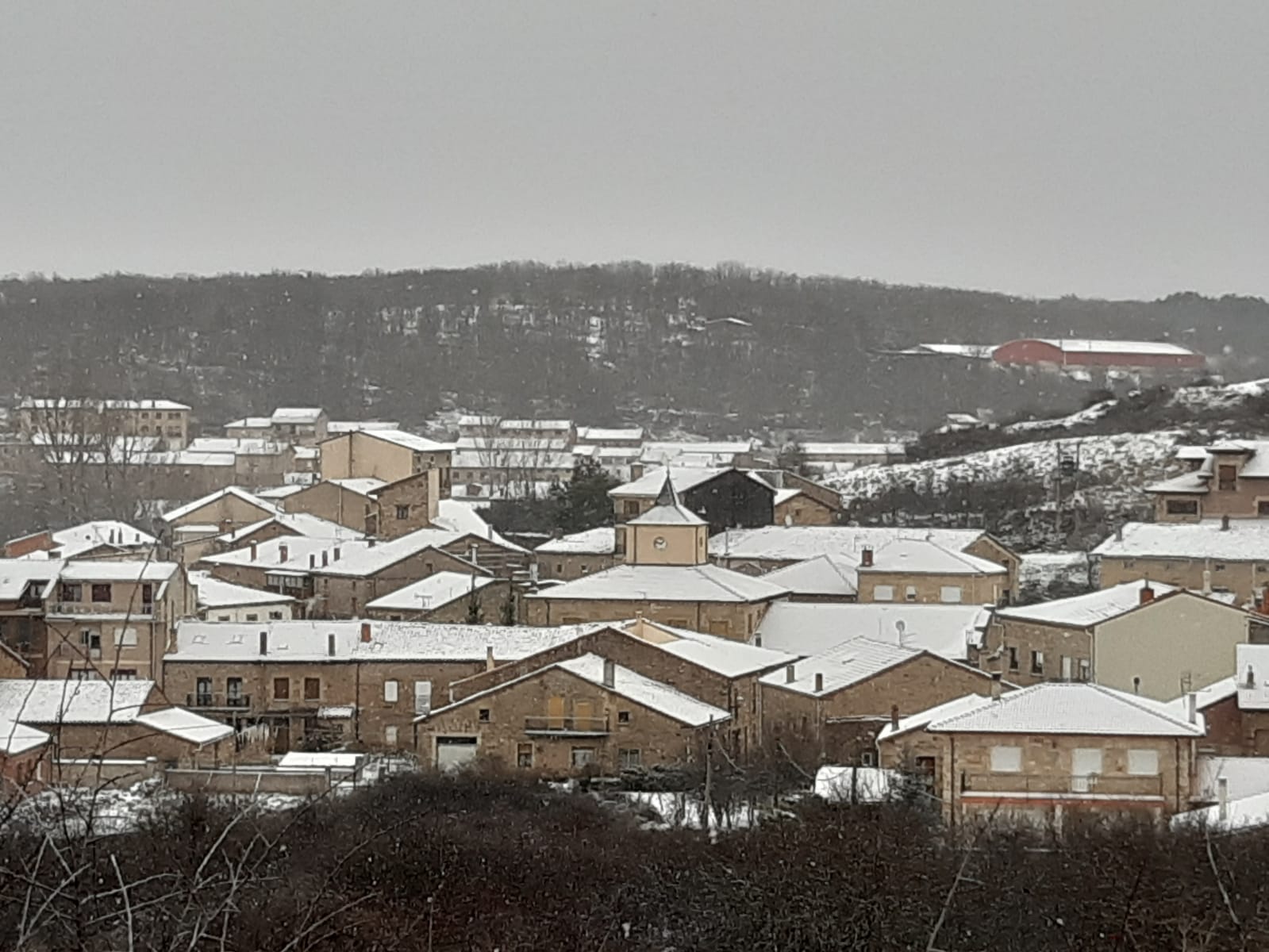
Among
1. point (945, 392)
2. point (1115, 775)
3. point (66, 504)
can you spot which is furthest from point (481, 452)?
point (1115, 775)

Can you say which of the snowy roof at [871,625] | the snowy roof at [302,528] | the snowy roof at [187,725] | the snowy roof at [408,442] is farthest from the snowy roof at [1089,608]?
the snowy roof at [408,442]

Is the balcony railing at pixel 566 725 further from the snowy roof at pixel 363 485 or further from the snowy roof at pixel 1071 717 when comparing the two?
the snowy roof at pixel 363 485

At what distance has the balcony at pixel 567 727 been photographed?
23.9 m

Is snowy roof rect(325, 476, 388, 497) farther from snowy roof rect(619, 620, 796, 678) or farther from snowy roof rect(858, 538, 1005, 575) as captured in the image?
snowy roof rect(619, 620, 796, 678)

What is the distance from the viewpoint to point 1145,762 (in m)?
19.4

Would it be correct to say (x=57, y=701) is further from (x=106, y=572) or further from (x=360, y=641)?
(x=360, y=641)

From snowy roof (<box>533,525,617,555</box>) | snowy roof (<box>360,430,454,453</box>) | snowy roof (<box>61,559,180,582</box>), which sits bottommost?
snowy roof (<box>533,525,617,555</box>)

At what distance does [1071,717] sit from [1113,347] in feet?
291

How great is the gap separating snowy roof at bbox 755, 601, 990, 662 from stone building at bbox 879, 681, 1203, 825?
844cm

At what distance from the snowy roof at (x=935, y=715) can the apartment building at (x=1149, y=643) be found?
3.20 metres

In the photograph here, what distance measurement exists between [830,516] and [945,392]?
60.1 m

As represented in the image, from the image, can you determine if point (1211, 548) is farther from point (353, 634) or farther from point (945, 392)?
point (945, 392)

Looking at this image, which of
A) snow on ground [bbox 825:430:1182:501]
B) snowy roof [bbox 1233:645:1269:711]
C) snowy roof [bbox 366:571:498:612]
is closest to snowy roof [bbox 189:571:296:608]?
snowy roof [bbox 366:571:498:612]

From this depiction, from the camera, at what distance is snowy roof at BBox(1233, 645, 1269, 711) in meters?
22.2
